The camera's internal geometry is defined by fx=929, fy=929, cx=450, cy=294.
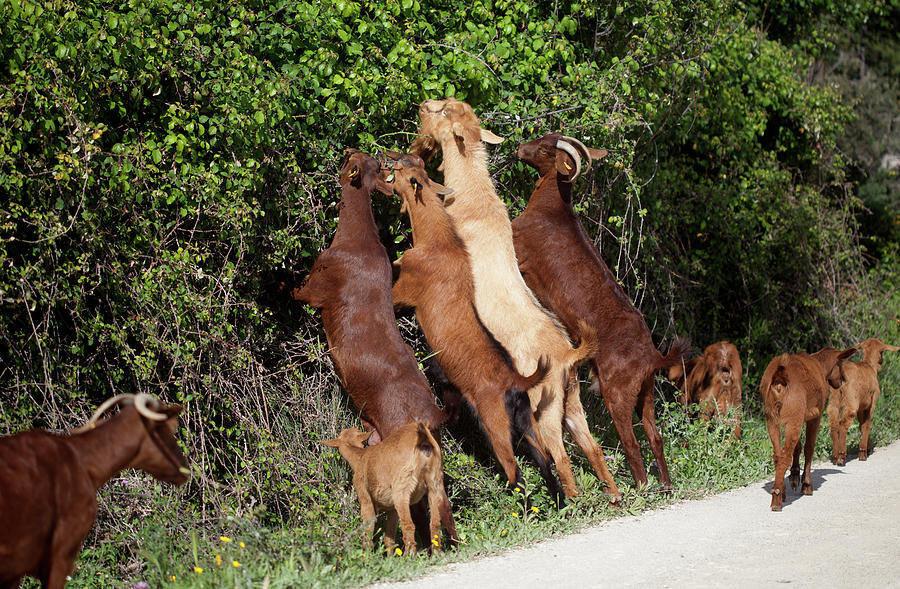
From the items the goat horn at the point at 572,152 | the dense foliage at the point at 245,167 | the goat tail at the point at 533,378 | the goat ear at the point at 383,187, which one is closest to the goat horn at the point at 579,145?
the goat horn at the point at 572,152

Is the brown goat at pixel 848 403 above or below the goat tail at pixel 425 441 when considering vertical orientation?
below

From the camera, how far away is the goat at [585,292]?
7.55 meters

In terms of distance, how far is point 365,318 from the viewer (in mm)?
6938

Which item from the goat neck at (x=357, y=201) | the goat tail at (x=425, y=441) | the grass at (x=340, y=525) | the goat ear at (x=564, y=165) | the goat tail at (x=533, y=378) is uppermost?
the goat ear at (x=564, y=165)

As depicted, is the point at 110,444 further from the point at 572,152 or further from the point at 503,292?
the point at 572,152

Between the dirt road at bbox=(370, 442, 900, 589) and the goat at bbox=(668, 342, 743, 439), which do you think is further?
the goat at bbox=(668, 342, 743, 439)

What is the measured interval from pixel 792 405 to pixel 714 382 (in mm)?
1842

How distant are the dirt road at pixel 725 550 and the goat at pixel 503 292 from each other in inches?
30.2

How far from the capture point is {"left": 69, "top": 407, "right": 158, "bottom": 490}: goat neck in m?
4.56

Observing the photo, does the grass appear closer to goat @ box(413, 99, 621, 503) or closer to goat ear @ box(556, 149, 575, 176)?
goat @ box(413, 99, 621, 503)

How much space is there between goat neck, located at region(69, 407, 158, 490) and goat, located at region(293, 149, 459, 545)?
7.02ft

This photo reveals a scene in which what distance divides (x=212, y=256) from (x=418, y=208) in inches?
66.9

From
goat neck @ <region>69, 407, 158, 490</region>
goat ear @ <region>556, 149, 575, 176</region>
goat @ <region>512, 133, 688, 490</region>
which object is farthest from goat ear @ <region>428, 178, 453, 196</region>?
goat neck @ <region>69, 407, 158, 490</region>

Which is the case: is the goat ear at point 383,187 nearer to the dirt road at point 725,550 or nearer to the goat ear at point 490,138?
the goat ear at point 490,138
